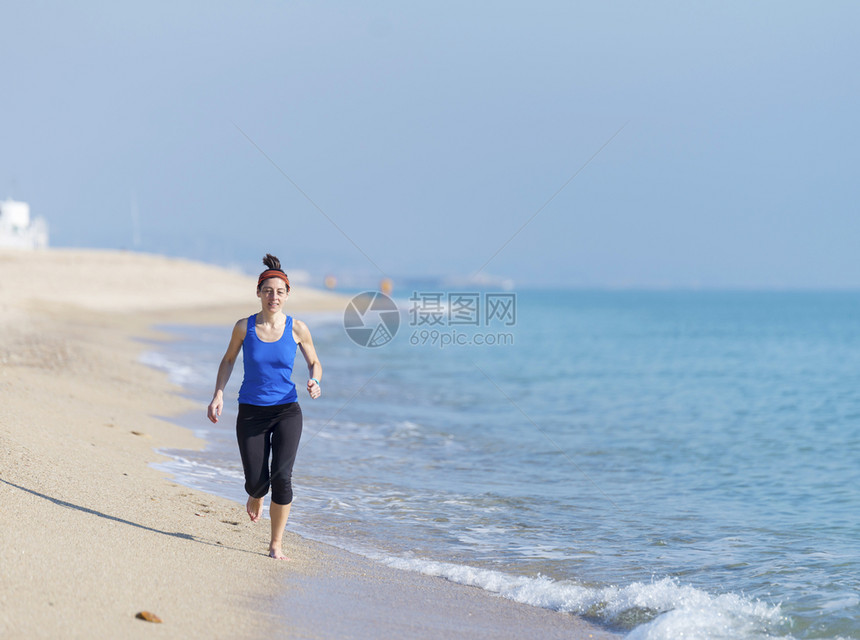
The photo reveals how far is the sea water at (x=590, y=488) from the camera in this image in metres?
5.22

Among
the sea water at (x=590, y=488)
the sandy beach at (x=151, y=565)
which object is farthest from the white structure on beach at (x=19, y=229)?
the sandy beach at (x=151, y=565)

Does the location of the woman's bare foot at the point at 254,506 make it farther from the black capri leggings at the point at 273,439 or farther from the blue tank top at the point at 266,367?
the blue tank top at the point at 266,367

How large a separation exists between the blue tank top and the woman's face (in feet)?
0.39

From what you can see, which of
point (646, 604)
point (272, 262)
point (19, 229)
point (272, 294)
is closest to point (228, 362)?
point (272, 294)

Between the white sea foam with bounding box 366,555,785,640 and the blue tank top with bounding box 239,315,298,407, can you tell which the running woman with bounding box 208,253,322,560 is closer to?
the blue tank top with bounding box 239,315,298,407

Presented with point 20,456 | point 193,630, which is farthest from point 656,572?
point 20,456

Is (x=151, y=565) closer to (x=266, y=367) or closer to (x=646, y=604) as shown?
(x=266, y=367)

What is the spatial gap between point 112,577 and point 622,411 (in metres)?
13.1

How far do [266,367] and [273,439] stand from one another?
0.48 metres

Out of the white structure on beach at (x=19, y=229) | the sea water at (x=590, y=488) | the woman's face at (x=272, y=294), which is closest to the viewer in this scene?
the woman's face at (x=272, y=294)

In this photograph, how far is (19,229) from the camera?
61.8m

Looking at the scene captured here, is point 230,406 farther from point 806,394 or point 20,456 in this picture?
point 806,394

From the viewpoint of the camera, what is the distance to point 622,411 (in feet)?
52.5

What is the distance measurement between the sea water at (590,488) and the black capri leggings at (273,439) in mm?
1068
